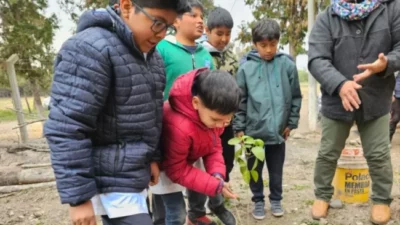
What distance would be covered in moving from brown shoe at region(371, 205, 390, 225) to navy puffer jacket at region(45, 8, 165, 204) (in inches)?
74.1

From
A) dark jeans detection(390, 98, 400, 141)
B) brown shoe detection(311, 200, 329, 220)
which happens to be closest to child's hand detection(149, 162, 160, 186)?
brown shoe detection(311, 200, 329, 220)

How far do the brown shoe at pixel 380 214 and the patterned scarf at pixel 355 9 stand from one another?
1.32 m

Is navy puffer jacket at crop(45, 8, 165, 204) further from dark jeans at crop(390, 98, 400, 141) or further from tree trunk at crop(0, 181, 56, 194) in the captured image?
dark jeans at crop(390, 98, 400, 141)

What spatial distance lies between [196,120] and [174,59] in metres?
0.72

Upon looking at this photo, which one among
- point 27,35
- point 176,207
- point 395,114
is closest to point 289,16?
point 395,114

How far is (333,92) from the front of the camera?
2451 mm

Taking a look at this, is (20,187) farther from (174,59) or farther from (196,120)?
(196,120)

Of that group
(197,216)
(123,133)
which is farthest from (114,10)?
(197,216)

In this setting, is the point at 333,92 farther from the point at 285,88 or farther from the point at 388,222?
the point at 388,222

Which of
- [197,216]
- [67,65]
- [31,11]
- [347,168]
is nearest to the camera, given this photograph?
[67,65]

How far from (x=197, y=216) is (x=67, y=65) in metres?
1.48

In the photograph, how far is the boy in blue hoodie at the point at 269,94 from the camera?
2.67 metres

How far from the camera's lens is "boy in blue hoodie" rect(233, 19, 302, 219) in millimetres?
2670

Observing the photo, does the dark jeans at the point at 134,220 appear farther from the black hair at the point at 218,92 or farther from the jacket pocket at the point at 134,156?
the black hair at the point at 218,92
